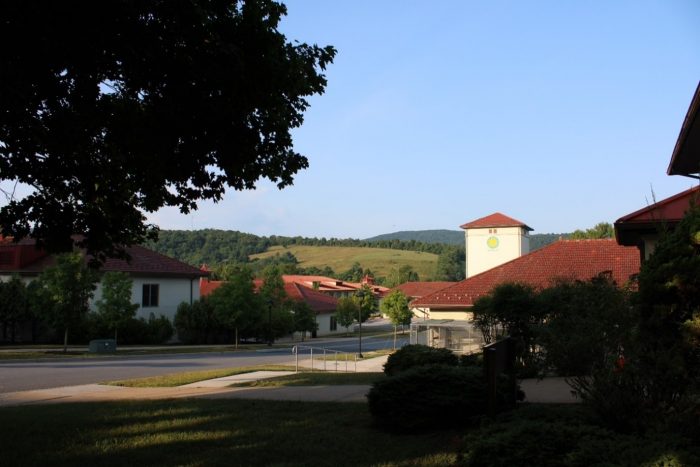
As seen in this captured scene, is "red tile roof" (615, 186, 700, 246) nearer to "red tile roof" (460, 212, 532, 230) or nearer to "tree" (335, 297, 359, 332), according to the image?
"red tile roof" (460, 212, 532, 230)

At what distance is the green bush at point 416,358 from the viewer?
12.2 metres

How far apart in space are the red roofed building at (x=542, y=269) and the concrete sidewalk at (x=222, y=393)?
47.2 ft

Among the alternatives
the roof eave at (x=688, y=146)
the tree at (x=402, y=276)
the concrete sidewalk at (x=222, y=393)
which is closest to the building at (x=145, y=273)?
the concrete sidewalk at (x=222, y=393)

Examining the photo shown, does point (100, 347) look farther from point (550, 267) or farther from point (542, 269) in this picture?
point (550, 267)

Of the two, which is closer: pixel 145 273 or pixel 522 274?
pixel 522 274

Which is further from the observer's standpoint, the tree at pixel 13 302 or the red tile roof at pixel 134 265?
the red tile roof at pixel 134 265

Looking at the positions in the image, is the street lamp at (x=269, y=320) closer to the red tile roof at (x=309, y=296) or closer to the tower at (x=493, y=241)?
the tower at (x=493, y=241)

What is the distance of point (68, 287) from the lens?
117ft

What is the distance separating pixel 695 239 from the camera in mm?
7164

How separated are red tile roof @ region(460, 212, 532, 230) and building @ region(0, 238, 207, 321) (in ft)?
76.4

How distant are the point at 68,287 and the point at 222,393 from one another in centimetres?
2467

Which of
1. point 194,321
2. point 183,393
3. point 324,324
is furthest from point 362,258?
point 183,393

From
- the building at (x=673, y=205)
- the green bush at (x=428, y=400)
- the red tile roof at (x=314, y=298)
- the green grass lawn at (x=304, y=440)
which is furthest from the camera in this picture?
the red tile roof at (x=314, y=298)

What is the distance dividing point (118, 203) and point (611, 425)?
7444 mm
